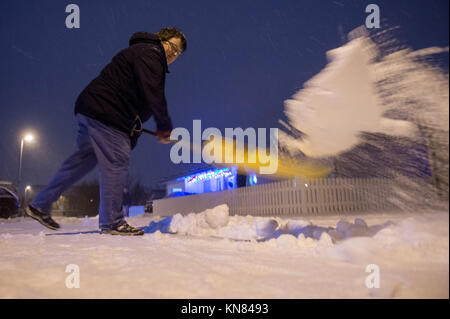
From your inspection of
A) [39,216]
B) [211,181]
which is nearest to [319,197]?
[39,216]

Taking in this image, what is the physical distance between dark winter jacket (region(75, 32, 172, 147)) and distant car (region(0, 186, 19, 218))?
9.01 meters

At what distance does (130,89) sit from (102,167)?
35.9 inches

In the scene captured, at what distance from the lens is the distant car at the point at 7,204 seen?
10.1 meters

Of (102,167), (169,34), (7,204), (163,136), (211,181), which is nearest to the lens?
(102,167)

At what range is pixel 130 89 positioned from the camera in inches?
132

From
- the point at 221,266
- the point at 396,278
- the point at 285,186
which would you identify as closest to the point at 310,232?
the point at 221,266

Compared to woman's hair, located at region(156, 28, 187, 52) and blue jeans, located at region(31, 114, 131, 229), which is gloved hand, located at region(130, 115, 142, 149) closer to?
blue jeans, located at region(31, 114, 131, 229)

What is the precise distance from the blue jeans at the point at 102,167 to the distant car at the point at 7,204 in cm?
854

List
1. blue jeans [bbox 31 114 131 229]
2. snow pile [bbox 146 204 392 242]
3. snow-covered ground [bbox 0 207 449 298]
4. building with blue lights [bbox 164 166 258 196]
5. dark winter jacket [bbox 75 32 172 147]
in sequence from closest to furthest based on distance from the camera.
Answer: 1. snow-covered ground [bbox 0 207 449 298]
2. snow pile [bbox 146 204 392 242]
3. dark winter jacket [bbox 75 32 172 147]
4. blue jeans [bbox 31 114 131 229]
5. building with blue lights [bbox 164 166 258 196]

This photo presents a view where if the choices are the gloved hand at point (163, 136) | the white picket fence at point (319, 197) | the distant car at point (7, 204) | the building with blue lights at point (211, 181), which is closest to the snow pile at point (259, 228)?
the gloved hand at point (163, 136)

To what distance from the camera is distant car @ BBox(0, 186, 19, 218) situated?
33.2 ft

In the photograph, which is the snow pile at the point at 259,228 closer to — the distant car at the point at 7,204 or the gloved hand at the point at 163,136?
the gloved hand at the point at 163,136

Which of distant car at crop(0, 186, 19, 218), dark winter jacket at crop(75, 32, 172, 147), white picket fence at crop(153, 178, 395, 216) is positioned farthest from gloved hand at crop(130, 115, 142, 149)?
distant car at crop(0, 186, 19, 218)

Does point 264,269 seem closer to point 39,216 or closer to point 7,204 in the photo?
point 39,216
